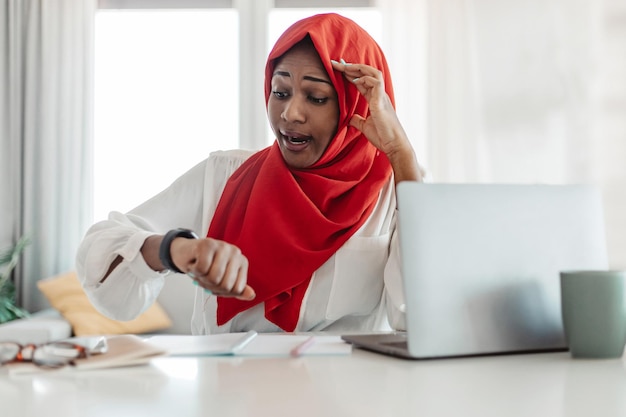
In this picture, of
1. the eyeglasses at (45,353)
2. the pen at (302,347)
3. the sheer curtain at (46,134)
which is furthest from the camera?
the sheer curtain at (46,134)

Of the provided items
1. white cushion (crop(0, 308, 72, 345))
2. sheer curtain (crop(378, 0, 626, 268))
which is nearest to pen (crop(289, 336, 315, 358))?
white cushion (crop(0, 308, 72, 345))

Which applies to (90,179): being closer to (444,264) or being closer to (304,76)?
(304,76)

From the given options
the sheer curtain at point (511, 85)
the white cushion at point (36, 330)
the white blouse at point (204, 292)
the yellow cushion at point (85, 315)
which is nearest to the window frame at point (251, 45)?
the sheer curtain at point (511, 85)

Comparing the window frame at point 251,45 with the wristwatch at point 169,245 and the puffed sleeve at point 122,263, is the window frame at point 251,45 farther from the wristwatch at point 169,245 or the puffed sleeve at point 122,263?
the wristwatch at point 169,245

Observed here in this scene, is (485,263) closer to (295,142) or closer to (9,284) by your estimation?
(295,142)

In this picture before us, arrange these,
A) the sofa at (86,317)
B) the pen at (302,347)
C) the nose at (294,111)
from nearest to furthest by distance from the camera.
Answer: the pen at (302,347), the nose at (294,111), the sofa at (86,317)

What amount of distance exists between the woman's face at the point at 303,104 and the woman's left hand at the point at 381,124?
5 centimetres

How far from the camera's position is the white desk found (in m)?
0.66

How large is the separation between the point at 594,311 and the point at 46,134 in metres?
3.69

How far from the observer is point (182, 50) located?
14.0ft

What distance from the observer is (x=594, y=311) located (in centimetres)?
95

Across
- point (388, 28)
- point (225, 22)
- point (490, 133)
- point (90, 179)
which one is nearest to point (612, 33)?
point (490, 133)

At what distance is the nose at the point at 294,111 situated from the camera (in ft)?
5.35

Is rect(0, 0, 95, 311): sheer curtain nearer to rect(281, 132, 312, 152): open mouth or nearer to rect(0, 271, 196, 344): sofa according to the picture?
rect(0, 271, 196, 344): sofa
